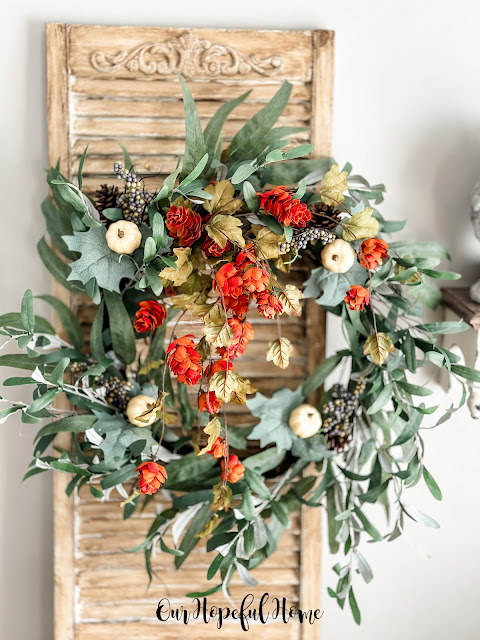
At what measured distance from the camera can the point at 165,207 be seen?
83cm

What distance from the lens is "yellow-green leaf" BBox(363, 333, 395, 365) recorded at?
832mm

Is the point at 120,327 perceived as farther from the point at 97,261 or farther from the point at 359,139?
the point at 359,139

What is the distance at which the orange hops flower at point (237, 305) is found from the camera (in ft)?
2.52

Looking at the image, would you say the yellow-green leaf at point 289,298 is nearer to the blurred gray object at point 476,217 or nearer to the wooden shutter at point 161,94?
the wooden shutter at point 161,94

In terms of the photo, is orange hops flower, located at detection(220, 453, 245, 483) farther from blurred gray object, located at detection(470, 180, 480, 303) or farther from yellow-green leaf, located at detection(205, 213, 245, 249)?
blurred gray object, located at detection(470, 180, 480, 303)

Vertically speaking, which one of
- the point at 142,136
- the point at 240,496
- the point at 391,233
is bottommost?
the point at 240,496

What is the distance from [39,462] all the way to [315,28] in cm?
84

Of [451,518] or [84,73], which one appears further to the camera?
[451,518]

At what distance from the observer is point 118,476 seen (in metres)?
0.90

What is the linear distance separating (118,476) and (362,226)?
0.53 meters

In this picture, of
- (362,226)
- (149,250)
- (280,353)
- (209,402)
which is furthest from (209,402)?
(362,226)

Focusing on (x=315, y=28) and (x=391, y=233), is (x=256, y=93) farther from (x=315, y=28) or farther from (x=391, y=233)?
(x=391, y=233)

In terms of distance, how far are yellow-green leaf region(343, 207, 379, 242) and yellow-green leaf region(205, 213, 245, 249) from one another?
16 cm

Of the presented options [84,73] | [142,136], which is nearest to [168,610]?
[142,136]
